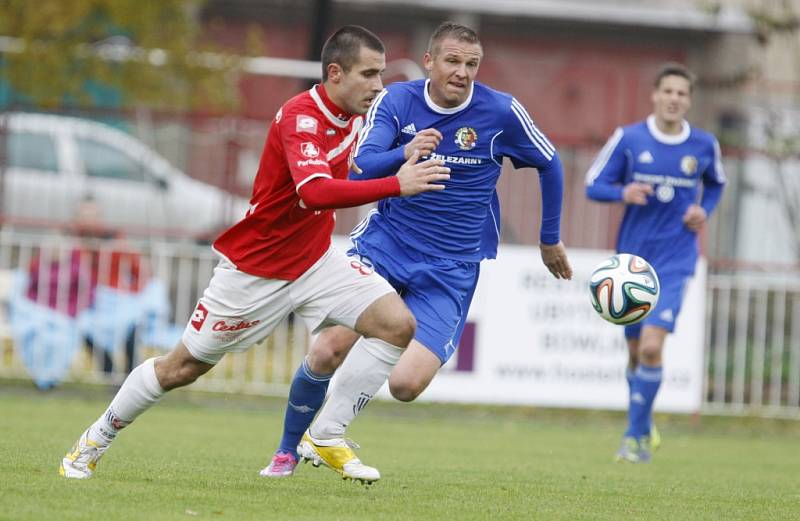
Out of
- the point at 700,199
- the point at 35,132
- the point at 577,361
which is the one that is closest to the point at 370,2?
the point at 35,132

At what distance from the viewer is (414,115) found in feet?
26.1

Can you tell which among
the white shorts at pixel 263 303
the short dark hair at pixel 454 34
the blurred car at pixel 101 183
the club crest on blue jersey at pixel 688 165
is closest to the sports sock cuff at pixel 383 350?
the white shorts at pixel 263 303

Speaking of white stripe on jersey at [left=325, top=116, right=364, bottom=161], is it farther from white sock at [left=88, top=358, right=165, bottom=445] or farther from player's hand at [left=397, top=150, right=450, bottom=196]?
white sock at [left=88, top=358, right=165, bottom=445]

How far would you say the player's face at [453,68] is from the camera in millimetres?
7742

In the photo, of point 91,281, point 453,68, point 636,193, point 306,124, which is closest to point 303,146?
point 306,124

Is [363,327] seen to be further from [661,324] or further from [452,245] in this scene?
[661,324]

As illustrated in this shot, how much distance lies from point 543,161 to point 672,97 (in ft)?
9.51

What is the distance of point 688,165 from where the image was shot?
35.7 ft

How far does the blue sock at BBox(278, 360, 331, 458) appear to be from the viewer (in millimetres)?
7758

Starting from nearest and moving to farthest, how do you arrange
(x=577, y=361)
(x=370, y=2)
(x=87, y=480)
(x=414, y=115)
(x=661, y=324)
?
1. (x=87, y=480)
2. (x=414, y=115)
3. (x=661, y=324)
4. (x=577, y=361)
5. (x=370, y=2)

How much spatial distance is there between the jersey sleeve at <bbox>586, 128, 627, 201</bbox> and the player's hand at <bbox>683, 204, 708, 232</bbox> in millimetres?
531

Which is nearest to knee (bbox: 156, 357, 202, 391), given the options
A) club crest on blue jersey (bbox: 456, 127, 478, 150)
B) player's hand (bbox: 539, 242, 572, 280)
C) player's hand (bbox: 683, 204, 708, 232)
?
club crest on blue jersey (bbox: 456, 127, 478, 150)

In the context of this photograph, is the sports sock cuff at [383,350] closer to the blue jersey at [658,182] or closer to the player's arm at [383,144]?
the player's arm at [383,144]

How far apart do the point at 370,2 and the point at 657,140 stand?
1480 centimetres
